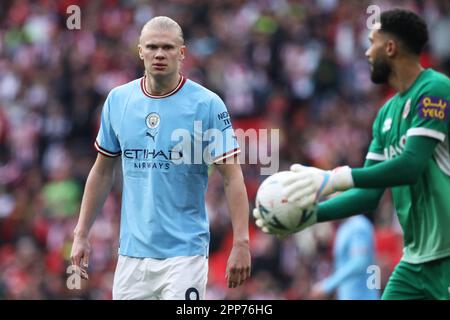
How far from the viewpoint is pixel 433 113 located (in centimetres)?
668

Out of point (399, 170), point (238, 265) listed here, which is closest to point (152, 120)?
point (238, 265)

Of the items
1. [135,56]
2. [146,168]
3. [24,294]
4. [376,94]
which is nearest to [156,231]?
[146,168]

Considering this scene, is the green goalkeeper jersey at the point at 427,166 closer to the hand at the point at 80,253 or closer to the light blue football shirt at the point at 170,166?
the light blue football shirt at the point at 170,166

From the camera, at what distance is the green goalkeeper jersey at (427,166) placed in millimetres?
6703

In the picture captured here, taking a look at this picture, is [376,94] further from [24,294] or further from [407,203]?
[407,203]

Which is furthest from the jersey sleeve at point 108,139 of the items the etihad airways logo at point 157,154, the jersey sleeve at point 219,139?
the jersey sleeve at point 219,139

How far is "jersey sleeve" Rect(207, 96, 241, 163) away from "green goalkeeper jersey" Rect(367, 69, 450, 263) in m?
1.06

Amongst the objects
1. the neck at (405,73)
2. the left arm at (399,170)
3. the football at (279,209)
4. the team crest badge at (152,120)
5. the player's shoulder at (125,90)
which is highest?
the player's shoulder at (125,90)

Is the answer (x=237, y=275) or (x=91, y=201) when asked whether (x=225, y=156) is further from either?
(x=91, y=201)

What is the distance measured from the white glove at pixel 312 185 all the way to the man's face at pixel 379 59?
95cm

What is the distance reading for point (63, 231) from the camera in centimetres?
1603

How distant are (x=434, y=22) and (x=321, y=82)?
235 centimetres

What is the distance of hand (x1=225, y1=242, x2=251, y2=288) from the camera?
7352 mm

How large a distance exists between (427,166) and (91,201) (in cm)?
236
